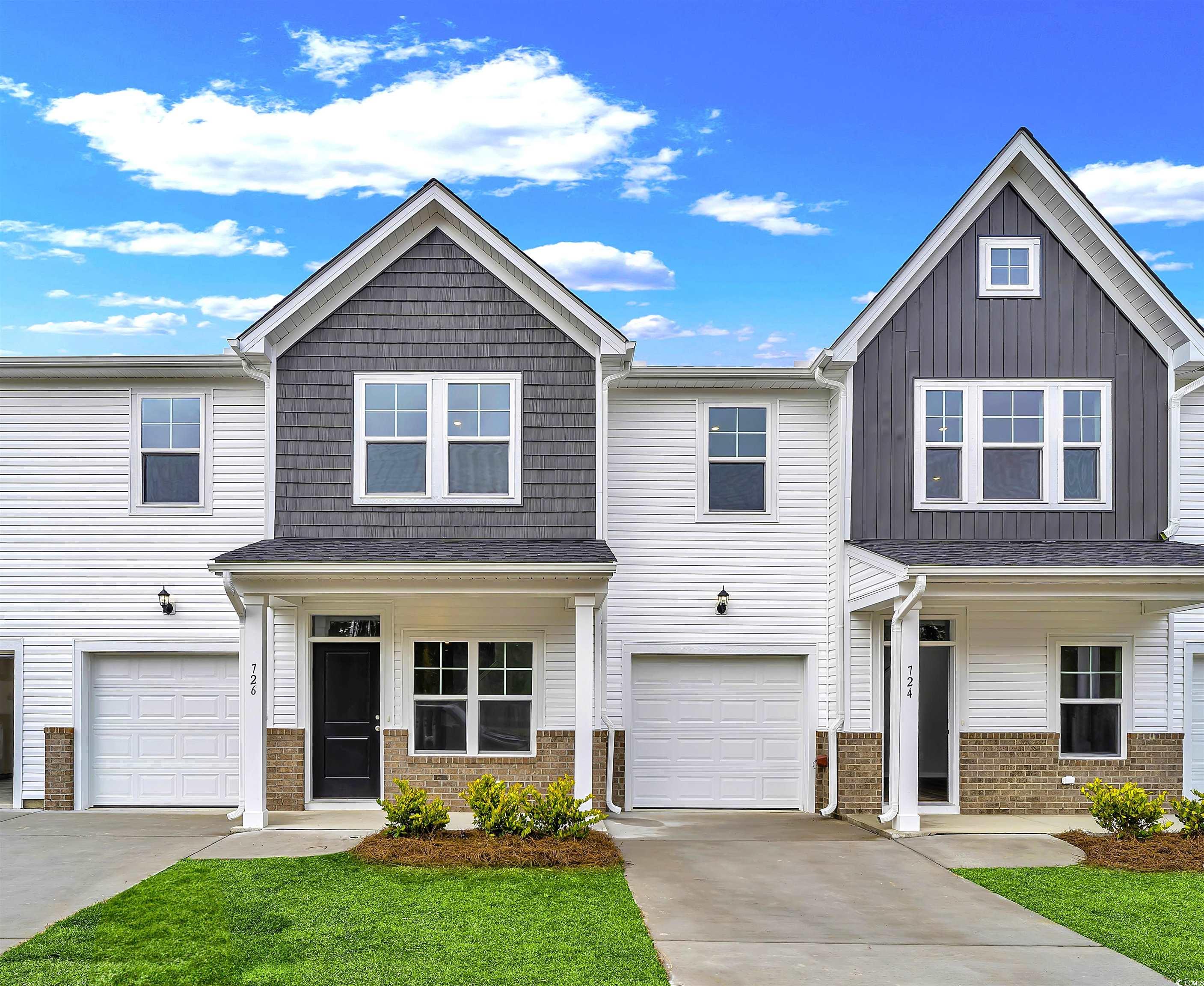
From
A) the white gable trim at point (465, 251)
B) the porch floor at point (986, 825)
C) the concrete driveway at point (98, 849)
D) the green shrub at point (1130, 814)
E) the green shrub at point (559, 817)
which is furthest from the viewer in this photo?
the white gable trim at point (465, 251)

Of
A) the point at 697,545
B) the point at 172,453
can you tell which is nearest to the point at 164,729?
the point at 172,453

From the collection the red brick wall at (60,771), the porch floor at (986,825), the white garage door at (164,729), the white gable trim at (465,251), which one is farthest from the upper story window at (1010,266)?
the red brick wall at (60,771)

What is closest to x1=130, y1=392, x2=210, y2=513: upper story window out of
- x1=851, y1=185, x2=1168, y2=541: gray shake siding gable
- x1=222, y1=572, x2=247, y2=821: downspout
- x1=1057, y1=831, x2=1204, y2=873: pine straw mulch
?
x1=222, y1=572, x2=247, y2=821: downspout

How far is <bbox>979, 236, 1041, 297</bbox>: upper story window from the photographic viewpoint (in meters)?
12.1

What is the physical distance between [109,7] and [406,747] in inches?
381

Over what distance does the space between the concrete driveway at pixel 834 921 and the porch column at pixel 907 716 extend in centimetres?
47

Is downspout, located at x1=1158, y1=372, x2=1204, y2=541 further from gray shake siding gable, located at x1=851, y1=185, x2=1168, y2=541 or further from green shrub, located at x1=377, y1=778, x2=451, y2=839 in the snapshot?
green shrub, located at x1=377, y1=778, x2=451, y2=839

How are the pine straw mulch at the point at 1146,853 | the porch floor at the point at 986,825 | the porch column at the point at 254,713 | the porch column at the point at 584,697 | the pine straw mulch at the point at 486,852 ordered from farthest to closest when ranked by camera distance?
the porch floor at the point at 986,825
the porch column at the point at 254,713
the porch column at the point at 584,697
the pine straw mulch at the point at 1146,853
the pine straw mulch at the point at 486,852

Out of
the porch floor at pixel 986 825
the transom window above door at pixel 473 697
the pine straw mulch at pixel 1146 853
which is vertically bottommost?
the porch floor at pixel 986 825

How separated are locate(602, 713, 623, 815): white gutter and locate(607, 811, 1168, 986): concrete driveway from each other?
1.17 meters

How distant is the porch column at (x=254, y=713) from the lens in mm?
10609

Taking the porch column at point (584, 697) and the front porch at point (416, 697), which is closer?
the porch column at point (584, 697)

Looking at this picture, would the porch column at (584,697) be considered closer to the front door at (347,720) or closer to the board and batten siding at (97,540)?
the front door at (347,720)

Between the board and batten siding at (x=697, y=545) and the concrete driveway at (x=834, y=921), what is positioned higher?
the board and batten siding at (x=697, y=545)
